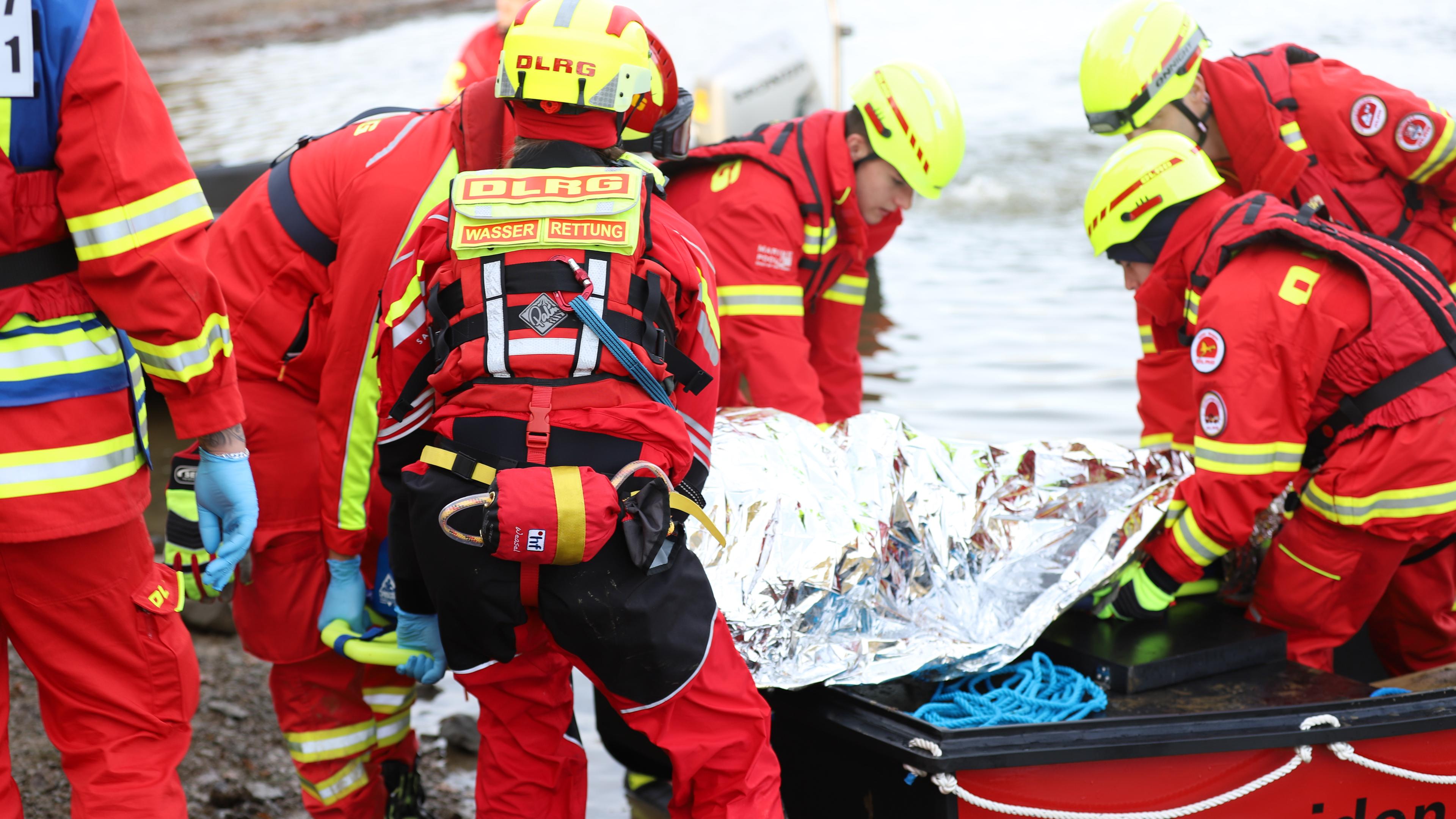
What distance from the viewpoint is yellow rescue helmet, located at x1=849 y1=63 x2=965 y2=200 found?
369 cm

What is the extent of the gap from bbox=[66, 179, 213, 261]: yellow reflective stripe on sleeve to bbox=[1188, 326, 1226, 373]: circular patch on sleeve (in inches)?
89.0

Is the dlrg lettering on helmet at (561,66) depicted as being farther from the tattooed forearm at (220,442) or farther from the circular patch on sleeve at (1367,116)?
the circular patch on sleeve at (1367,116)

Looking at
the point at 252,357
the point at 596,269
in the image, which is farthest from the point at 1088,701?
the point at 252,357

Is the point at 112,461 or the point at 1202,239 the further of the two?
the point at 1202,239

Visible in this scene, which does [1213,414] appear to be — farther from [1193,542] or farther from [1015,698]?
[1015,698]

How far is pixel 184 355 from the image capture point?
83.3 inches

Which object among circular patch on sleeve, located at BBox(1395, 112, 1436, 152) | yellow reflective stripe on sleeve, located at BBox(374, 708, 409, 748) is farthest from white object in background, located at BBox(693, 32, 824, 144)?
yellow reflective stripe on sleeve, located at BBox(374, 708, 409, 748)

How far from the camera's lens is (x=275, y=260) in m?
2.84

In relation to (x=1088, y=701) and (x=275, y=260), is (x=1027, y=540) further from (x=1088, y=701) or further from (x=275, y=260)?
(x=275, y=260)

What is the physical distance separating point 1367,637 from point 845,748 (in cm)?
192

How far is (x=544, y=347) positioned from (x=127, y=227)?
0.67 meters

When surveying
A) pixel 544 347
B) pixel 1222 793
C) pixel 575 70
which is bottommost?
pixel 1222 793

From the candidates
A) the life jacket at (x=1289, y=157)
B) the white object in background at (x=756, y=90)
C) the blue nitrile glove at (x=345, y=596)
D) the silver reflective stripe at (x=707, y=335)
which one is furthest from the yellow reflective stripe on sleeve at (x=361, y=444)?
the white object in background at (x=756, y=90)

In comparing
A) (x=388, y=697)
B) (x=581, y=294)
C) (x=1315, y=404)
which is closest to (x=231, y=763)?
(x=388, y=697)
